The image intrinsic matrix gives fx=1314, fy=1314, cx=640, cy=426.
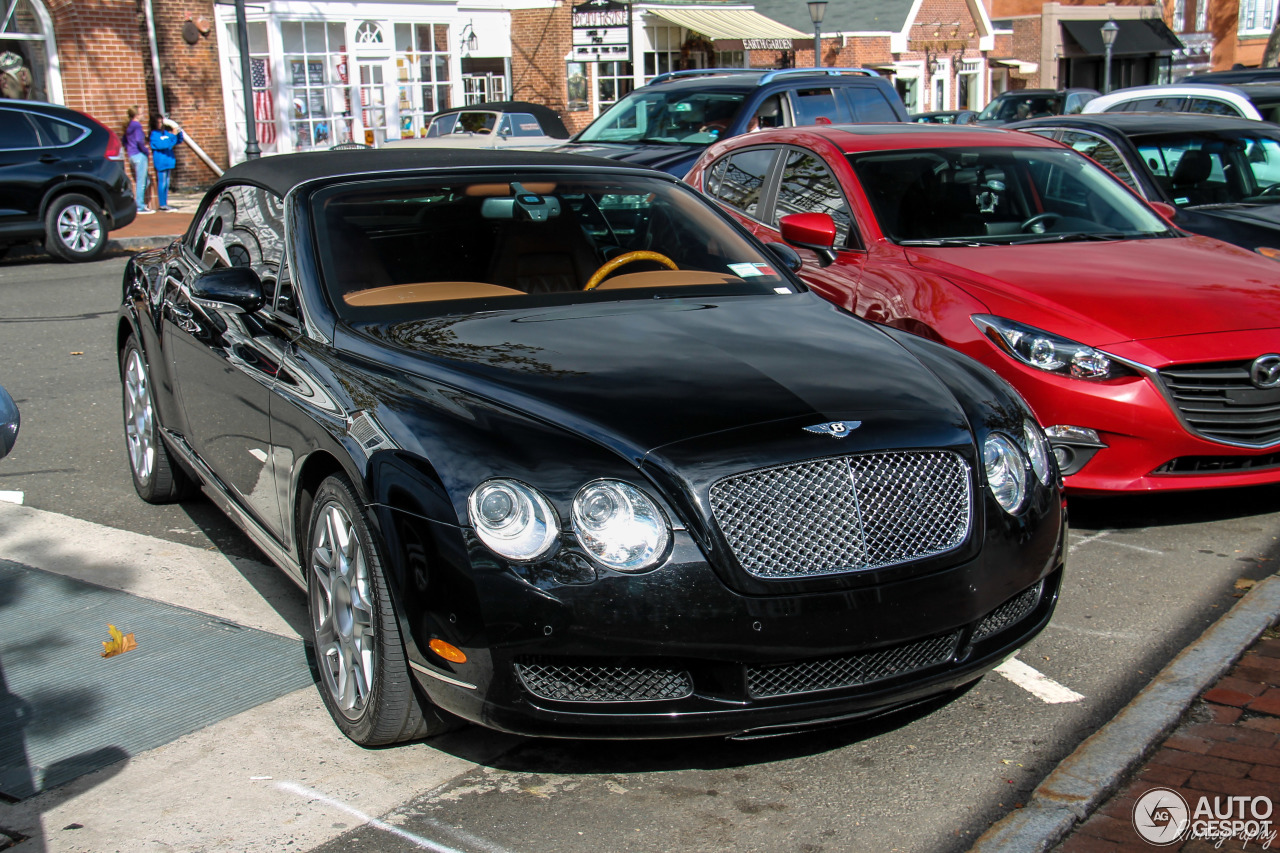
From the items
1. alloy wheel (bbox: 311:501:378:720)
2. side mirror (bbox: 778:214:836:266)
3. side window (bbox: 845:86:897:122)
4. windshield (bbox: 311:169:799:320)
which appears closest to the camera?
alloy wheel (bbox: 311:501:378:720)

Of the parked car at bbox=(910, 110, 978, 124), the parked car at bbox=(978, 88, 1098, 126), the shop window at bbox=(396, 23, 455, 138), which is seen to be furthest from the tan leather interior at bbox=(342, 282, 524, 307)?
the parked car at bbox=(978, 88, 1098, 126)

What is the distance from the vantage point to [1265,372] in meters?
5.10

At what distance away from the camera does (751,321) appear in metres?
4.17

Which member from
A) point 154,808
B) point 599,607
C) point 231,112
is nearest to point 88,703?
point 154,808

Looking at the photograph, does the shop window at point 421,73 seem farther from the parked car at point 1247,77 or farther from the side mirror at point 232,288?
the side mirror at point 232,288

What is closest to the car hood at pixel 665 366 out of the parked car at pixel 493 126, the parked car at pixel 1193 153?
the parked car at pixel 1193 153

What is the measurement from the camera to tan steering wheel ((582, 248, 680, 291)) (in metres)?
4.73

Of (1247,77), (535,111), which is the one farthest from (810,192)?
(535,111)

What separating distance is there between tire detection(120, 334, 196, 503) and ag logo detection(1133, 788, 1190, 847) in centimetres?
405

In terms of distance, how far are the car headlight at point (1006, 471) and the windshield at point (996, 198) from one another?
9.29 feet

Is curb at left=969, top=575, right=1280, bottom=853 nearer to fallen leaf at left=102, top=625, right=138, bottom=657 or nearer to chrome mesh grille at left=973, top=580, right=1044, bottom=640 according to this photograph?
chrome mesh grille at left=973, top=580, right=1044, bottom=640

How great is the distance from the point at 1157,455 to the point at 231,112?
23.0 m

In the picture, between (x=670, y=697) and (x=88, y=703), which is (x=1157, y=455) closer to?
(x=670, y=697)

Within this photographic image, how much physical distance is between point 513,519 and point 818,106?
10.9 m
